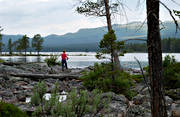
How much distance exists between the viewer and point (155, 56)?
2.99 m

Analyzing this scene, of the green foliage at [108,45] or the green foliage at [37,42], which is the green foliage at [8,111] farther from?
the green foliage at [37,42]

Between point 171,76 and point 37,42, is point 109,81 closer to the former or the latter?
point 171,76

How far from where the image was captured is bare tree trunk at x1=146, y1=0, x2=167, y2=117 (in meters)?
2.99

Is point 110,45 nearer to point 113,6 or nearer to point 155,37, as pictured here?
point 155,37

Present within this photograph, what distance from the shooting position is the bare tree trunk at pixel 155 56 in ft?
9.80

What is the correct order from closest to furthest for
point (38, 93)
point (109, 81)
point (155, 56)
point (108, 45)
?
point (155, 56), point (38, 93), point (108, 45), point (109, 81)

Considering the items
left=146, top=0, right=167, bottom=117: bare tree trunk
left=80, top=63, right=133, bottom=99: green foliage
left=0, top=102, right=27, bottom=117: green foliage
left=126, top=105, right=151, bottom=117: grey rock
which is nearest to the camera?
left=0, top=102, right=27, bottom=117: green foliage

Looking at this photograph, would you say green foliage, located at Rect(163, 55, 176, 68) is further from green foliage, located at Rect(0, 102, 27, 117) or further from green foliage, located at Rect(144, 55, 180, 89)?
green foliage, located at Rect(0, 102, 27, 117)

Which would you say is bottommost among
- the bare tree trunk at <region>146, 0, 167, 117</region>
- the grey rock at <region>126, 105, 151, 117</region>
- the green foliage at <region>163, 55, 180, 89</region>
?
the grey rock at <region>126, 105, 151, 117</region>

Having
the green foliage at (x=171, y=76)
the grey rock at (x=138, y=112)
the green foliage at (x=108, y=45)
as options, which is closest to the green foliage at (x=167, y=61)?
the green foliage at (x=171, y=76)

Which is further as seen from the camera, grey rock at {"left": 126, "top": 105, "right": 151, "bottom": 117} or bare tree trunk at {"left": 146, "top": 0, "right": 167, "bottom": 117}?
grey rock at {"left": 126, "top": 105, "right": 151, "bottom": 117}

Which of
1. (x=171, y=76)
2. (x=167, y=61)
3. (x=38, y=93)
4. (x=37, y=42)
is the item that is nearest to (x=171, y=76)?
(x=171, y=76)

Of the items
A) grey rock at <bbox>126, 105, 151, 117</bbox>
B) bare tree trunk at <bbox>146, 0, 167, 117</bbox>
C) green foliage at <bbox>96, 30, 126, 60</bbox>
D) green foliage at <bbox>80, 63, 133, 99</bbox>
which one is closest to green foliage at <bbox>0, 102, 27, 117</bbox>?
bare tree trunk at <bbox>146, 0, 167, 117</bbox>

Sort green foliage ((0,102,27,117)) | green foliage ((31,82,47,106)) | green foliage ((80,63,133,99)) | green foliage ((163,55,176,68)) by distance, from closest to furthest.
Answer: green foliage ((0,102,27,117)) → green foliage ((31,82,47,106)) → green foliage ((80,63,133,99)) → green foliage ((163,55,176,68))
